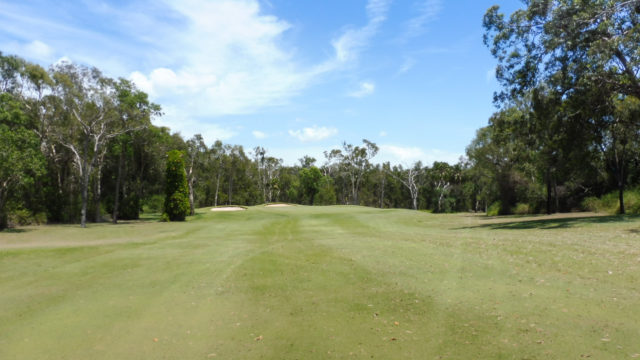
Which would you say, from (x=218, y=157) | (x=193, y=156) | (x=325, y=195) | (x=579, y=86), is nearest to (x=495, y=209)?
(x=579, y=86)

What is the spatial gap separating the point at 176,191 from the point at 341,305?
109ft

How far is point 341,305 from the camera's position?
778cm

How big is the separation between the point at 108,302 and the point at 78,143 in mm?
34425

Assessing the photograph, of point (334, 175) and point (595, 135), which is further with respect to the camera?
point (334, 175)

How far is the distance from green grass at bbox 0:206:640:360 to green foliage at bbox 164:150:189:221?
24.0 meters

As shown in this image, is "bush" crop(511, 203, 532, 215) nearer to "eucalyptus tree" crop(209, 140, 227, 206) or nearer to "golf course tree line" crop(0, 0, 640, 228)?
"golf course tree line" crop(0, 0, 640, 228)

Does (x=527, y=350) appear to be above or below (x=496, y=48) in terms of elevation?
below

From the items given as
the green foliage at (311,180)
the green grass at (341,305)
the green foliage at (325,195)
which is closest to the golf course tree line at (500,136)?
the green grass at (341,305)

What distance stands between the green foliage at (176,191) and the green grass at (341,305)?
2400 centimetres

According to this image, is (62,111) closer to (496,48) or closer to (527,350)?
(496,48)

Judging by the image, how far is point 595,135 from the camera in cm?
2364

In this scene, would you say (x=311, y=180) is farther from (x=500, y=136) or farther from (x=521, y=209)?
(x=500, y=136)

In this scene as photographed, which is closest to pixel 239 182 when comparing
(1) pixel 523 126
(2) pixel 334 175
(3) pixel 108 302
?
(2) pixel 334 175

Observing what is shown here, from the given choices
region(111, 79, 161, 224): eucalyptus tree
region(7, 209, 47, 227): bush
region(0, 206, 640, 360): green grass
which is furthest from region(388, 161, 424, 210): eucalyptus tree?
region(0, 206, 640, 360): green grass
